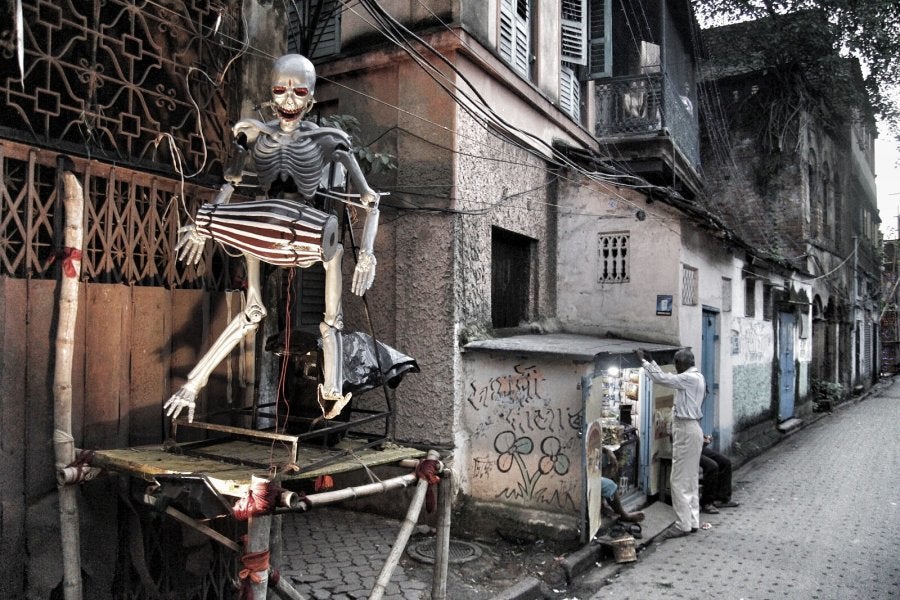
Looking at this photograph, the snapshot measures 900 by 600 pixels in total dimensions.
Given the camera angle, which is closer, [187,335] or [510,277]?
[187,335]

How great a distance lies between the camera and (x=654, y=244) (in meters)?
8.85

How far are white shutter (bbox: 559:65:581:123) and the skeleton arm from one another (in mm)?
6770

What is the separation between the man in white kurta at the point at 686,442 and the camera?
795 cm

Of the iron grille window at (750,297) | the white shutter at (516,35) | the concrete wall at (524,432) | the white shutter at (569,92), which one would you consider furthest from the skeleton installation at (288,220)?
the iron grille window at (750,297)

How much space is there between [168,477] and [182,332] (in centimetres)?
172

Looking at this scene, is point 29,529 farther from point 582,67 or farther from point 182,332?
point 582,67

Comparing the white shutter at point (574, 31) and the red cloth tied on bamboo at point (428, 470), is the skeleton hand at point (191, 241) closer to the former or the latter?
the red cloth tied on bamboo at point (428, 470)

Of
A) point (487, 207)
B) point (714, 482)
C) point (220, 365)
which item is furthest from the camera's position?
point (714, 482)

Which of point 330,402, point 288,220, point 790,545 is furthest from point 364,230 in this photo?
point 790,545

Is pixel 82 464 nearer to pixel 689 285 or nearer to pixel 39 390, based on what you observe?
pixel 39 390

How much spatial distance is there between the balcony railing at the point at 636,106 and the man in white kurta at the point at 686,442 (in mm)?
4468

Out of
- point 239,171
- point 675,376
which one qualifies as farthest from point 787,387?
point 239,171

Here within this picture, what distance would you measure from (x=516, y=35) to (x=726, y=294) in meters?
6.34

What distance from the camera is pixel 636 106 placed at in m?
11.0
